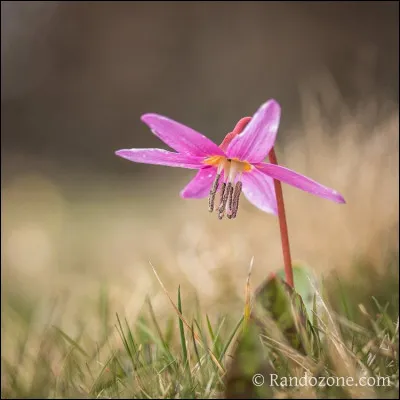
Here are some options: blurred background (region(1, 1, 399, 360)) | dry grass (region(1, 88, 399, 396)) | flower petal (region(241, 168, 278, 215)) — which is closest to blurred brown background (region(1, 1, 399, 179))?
blurred background (region(1, 1, 399, 360))

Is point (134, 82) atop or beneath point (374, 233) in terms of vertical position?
atop

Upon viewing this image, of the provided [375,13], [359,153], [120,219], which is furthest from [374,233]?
[375,13]

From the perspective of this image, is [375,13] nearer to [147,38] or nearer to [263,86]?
[263,86]

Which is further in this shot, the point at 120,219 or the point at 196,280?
the point at 120,219

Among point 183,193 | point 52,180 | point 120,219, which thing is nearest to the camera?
point 183,193

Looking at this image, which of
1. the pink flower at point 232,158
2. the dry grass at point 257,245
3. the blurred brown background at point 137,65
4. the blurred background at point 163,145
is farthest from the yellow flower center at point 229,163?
the blurred brown background at point 137,65

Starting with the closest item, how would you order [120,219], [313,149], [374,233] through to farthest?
[374,233], [313,149], [120,219]

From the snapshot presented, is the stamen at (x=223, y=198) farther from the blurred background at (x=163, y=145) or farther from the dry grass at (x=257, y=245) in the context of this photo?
the blurred background at (x=163, y=145)

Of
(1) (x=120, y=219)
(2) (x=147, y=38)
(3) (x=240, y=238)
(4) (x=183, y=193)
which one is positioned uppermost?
(2) (x=147, y=38)

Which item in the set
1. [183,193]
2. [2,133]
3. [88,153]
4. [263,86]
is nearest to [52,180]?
[88,153]
